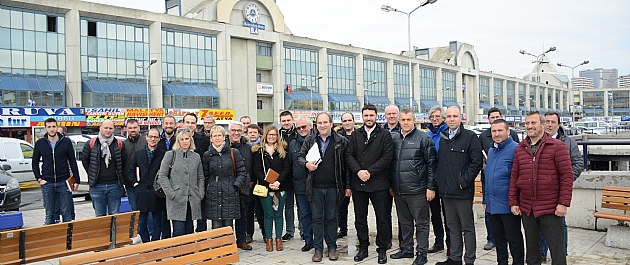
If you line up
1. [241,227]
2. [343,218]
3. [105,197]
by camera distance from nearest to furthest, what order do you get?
[241,227], [105,197], [343,218]

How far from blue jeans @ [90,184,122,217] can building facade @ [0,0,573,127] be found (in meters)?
31.7

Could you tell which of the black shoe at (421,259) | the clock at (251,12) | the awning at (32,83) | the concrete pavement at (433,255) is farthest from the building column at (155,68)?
the black shoe at (421,259)

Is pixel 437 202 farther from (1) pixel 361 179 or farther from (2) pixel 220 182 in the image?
(2) pixel 220 182

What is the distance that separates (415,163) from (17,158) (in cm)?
1444

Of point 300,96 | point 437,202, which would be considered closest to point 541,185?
point 437,202

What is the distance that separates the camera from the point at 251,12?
4838 cm

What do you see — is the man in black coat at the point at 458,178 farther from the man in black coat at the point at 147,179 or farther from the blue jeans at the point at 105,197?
the blue jeans at the point at 105,197

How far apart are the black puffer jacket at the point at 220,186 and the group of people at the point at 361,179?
0.01 metres

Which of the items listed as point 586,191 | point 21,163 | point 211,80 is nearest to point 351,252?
point 586,191

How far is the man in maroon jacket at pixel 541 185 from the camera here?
16.6ft

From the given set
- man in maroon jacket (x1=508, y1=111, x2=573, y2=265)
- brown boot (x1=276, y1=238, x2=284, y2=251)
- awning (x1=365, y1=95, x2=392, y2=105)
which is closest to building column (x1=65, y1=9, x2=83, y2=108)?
brown boot (x1=276, y1=238, x2=284, y2=251)

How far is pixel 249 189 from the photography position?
23.3 ft

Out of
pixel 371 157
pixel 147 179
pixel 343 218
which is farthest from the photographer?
pixel 343 218

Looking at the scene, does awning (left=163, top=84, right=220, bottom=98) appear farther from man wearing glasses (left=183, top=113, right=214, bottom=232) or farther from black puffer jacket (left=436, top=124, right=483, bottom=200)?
black puffer jacket (left=436, top=124, right=483, bottom=200)
